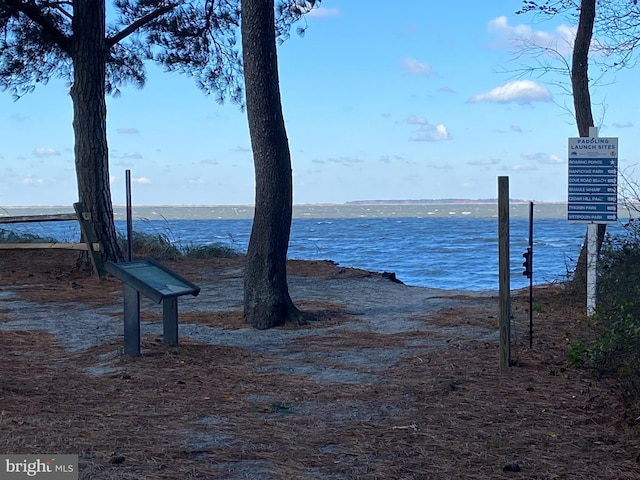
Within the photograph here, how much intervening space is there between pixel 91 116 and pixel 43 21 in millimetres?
1901

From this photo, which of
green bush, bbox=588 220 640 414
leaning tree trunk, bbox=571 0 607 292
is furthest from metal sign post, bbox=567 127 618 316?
leaning tree trunk, bbox=571 0 607 292

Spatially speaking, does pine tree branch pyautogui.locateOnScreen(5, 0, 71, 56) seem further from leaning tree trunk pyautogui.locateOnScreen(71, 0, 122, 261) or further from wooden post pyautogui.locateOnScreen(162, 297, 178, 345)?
wooden post pyautogui.locateOnScreen(162, 297, 178, 345)

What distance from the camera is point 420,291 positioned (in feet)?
47.4

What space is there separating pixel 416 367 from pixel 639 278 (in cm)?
238

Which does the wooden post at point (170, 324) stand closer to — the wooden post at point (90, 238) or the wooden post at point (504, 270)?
the wooden post at point (504, 270)

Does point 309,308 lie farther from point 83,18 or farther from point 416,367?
point 83,18

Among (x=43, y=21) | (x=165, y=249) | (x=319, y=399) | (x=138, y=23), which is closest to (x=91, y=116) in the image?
(x=43, y=21)

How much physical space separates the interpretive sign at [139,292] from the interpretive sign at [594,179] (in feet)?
15.6

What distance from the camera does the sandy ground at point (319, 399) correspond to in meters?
4.93

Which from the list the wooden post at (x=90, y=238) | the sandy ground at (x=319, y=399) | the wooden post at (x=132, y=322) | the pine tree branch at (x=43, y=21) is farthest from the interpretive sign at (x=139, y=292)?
the pine tree branch at (x=43, y=21)

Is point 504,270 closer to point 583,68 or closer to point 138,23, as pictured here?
point 583,68

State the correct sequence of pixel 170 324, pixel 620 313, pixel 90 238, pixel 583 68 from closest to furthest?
pixel 620 313, pixel 170 324, pixel 583 68, pixel 90 238

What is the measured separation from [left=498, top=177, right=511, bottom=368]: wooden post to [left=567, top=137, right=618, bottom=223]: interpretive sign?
298 centimetres

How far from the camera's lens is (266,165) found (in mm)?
10305
